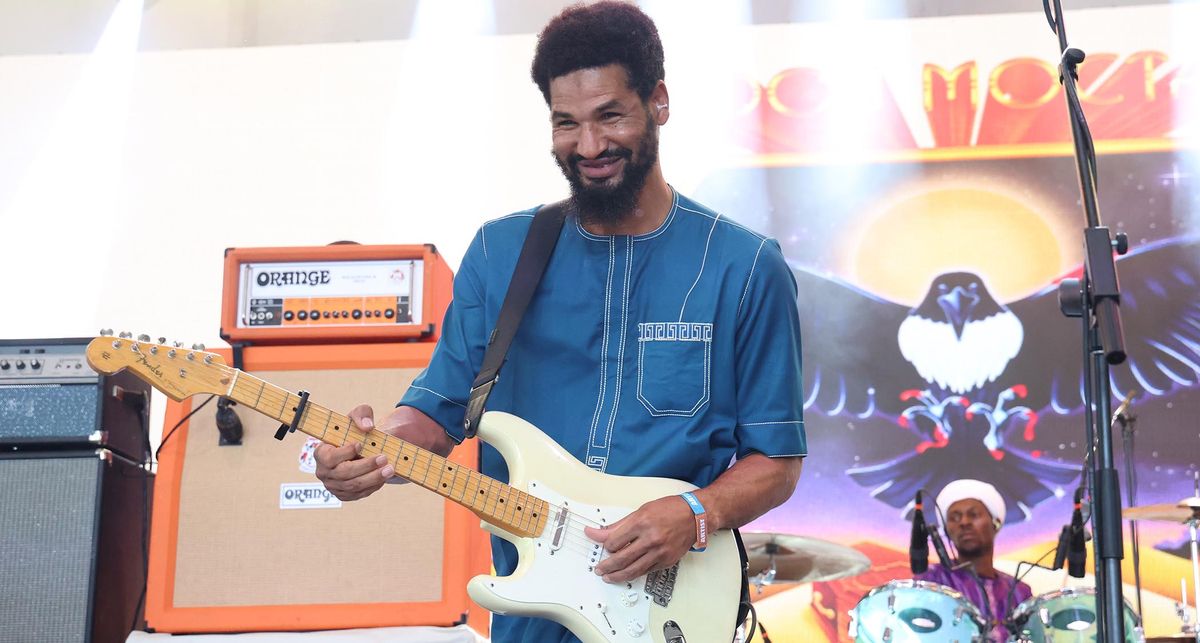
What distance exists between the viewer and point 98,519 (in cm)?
352

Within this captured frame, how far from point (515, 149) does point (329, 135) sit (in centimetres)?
91

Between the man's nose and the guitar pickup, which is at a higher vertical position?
→ the man's nose

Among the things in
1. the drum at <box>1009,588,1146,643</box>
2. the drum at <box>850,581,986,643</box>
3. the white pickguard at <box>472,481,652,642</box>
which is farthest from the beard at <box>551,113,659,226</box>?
the drum at <box>1009,588,1146,643</box>

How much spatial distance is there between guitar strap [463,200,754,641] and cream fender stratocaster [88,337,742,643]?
0.19 feet

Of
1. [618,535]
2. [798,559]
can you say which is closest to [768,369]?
[618,535]

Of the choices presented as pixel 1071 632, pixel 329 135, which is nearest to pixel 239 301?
pixel 329 135

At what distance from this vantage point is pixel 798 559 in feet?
16.5

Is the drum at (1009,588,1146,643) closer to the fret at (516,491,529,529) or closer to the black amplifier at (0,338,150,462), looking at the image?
the fret at (516,491,529,529)

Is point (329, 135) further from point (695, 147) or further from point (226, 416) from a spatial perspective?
point (226, 416)

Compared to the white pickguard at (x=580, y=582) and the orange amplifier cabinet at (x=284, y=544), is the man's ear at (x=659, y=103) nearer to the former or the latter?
the white pickguard at (x=580, y=582)

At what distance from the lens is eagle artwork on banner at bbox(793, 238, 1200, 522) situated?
5.41m

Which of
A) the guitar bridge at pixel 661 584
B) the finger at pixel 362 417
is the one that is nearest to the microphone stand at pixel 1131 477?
the guitar bridge at pixel 661 584

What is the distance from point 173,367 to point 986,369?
161 inches

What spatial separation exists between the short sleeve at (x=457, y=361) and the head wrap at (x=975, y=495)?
3.38 metres
